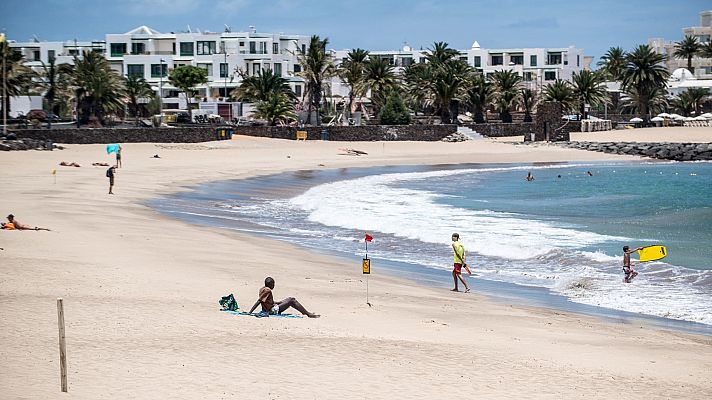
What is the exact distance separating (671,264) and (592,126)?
66.9m

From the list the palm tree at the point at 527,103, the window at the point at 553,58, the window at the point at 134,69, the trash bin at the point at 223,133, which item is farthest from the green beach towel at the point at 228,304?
the window at the point at 553,58

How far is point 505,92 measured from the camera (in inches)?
3565

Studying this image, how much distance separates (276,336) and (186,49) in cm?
10211

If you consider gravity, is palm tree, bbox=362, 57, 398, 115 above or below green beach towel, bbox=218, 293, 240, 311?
above

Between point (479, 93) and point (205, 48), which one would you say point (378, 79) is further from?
point (205, 48)

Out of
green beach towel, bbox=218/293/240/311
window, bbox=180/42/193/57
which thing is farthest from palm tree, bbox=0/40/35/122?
green beach towel, bbox=218/293/240/311

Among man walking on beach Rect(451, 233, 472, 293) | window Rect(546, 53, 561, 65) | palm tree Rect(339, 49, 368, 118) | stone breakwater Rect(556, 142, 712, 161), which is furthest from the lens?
window Rect(546, 53, 561, 65)

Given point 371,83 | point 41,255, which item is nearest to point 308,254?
point 41,255

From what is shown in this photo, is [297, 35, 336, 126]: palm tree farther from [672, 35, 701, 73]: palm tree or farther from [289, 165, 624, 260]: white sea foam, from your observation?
[672, 35, 701, 73]: palm tree

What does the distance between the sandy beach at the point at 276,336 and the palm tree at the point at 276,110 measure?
169ft

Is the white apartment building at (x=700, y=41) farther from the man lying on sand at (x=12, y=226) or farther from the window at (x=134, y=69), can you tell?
the man lying on sand at (x=12, y=226)

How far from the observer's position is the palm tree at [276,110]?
75.1 metres

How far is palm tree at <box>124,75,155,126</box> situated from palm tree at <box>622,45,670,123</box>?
46.2 m

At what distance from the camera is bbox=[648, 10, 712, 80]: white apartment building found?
456 ft
